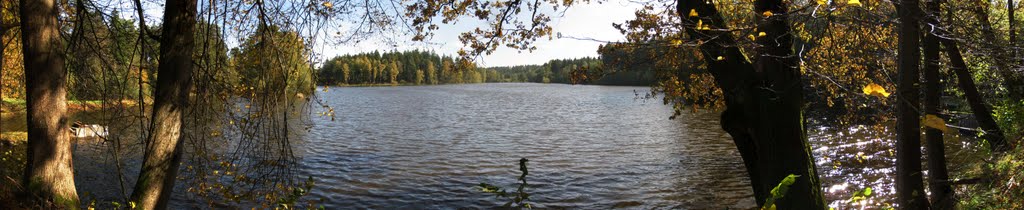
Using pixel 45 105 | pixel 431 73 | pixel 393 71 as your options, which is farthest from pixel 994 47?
pixel 431 73

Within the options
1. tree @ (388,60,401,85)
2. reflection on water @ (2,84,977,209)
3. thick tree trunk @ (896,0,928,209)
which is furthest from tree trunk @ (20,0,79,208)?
tree @ (388,60,401,85)

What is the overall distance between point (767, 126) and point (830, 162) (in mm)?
11081

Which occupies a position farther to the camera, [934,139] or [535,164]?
[535,164]

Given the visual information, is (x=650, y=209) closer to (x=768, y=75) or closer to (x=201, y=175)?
(x=768, y=75)

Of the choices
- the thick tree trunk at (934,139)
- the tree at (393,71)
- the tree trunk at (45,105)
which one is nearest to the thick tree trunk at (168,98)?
the tree trunk at (45,105)

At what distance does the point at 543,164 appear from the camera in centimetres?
1459

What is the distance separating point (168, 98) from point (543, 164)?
10801 mm

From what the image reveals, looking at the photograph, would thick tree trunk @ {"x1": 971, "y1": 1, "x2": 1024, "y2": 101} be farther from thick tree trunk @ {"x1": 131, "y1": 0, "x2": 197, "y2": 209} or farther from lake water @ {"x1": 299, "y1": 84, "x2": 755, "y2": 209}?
thick tree trunk @ {"x1": 131, "y1": 0, "x2": 197, "y2": 209}

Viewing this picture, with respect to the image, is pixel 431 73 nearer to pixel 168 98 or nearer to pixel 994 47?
pixel 168 98

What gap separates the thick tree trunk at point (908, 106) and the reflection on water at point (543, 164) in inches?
133

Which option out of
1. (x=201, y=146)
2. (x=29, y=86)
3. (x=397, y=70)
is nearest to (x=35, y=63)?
(x=29, y=86)

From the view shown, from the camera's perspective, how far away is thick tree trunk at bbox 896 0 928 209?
12.5 ft

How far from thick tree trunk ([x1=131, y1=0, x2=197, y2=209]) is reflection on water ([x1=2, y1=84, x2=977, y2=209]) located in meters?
0.83

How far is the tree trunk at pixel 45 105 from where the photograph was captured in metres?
4.09
